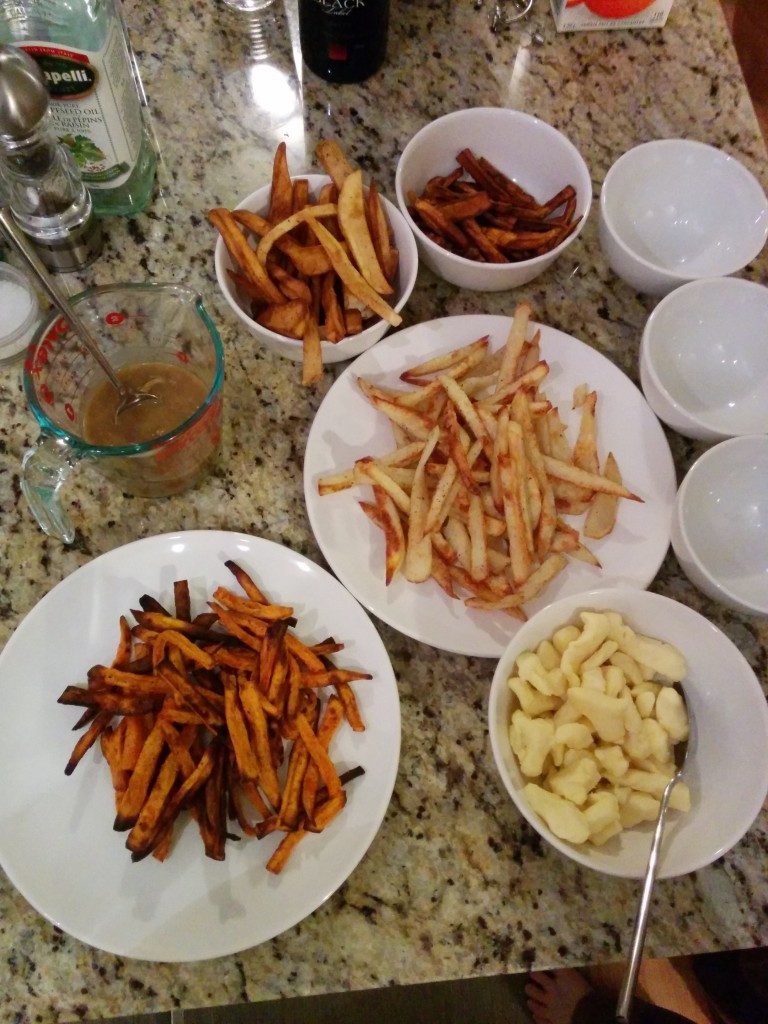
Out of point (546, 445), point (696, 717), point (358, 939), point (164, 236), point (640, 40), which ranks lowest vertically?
point (358, 939)

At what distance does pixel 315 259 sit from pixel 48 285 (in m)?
0.38

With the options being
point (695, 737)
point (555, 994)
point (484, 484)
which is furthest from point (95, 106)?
point (555, 994)

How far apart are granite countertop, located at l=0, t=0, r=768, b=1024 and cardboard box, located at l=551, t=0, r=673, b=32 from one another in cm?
2

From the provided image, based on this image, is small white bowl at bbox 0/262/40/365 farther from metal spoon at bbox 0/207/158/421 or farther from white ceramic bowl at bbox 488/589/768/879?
white ceramic bowl at bbox 488/589/768/879

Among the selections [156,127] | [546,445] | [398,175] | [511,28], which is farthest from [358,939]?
[511,28]

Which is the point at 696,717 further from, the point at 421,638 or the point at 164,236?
the point at 164,236

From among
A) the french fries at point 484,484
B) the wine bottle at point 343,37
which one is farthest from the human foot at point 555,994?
the wine bottle at point 343,37

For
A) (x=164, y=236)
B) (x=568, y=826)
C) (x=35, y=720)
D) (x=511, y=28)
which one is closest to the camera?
(x=568, y=826)

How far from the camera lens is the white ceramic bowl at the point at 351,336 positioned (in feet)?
3.58

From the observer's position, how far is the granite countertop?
949 millimetres

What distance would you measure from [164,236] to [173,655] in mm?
741

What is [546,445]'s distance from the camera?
1.09 meters

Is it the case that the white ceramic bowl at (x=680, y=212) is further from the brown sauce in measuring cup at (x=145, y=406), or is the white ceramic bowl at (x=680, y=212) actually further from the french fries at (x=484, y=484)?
the brown sauce in measuring cup at (x=145, y=406)

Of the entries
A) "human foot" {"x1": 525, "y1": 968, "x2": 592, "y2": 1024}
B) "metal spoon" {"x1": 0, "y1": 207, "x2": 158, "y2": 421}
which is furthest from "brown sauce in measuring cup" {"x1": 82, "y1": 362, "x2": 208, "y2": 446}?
"human foot" {"x1": 525, "y1": 968, "x2": 592, "y2": 1024}
